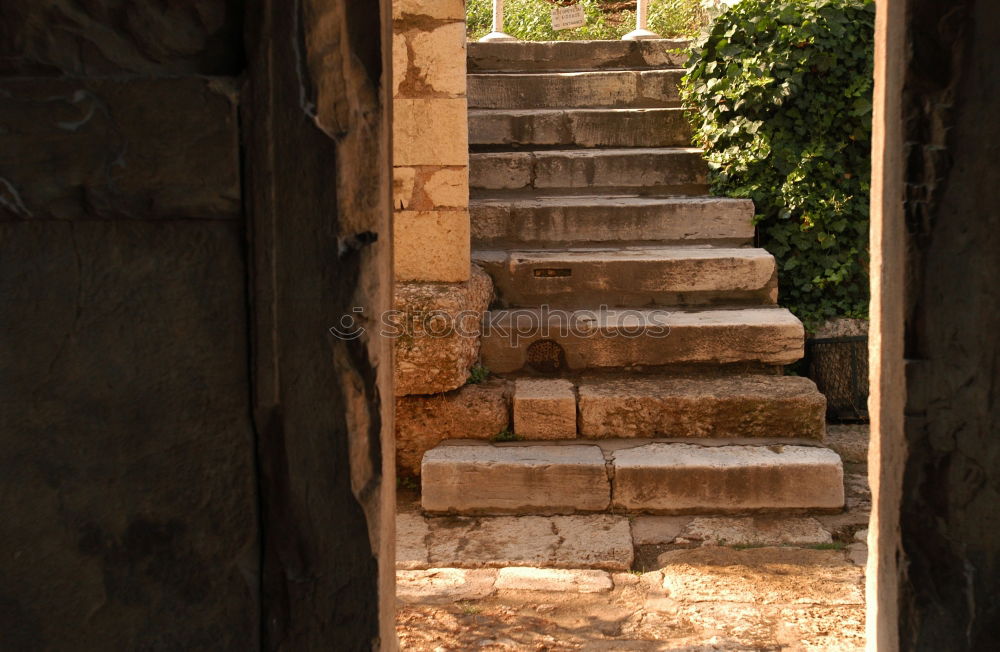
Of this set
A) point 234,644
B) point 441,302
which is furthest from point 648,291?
point 234,644

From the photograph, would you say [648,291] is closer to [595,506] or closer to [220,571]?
[595,506]

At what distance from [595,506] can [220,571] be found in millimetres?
2384

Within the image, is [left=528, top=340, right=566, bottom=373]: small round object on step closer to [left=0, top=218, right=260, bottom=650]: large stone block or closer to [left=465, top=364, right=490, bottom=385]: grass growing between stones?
[left=465, top=364, right=490, bottom=385]: grass growing between stones

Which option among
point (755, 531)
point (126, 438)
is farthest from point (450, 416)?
point (126, 438)

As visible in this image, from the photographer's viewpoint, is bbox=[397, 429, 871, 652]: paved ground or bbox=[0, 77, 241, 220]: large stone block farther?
bbox=[397, 429, 871, 652]: paved ground

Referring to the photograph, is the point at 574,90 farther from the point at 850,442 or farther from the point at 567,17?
the point at 850,442

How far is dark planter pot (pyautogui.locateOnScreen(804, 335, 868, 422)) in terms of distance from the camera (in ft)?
16.9

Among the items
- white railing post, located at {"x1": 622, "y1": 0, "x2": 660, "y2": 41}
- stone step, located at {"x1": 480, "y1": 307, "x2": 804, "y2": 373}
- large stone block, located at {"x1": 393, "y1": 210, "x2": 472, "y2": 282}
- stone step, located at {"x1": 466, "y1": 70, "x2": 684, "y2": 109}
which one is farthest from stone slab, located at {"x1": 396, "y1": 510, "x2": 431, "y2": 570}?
white railing post, located at {"x1": 622, "y1": 0, "x2": 660, "y2": 41}

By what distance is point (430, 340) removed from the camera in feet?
14.4

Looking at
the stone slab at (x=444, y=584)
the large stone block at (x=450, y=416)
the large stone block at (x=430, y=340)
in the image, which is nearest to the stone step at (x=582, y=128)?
the large stone block at (x=430, y=340)

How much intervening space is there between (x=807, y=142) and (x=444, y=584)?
3679mm

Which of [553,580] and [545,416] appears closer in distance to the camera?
[553,580]

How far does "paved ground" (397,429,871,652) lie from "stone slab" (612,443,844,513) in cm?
7

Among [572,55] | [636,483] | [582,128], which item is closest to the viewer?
[636,483]
